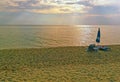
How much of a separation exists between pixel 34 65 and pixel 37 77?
3.27 m

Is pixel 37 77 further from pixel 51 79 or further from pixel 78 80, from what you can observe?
pixel 78 80

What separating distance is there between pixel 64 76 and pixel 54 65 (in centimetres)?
310

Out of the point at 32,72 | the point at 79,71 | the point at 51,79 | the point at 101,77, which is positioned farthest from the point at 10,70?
the point at 101,77

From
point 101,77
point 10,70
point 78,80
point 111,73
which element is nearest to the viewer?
point 78,80

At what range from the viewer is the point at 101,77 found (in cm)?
1013

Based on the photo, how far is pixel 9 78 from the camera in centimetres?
967

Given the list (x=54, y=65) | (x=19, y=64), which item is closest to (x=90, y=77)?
(x=54, y=65)

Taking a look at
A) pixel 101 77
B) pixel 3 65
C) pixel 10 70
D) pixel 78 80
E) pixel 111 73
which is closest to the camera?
pixel 78 80

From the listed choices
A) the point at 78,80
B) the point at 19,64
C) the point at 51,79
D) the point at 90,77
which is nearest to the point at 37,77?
the point at 51,79

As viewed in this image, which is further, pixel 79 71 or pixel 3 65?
pixel 3 65

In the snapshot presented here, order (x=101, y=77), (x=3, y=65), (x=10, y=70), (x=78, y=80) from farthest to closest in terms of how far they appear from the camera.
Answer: (x=3, y=65), (x=10, y=70), (x=101, y=77), (x=78, y=80)

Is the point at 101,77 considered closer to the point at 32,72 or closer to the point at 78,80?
the point at 78,80

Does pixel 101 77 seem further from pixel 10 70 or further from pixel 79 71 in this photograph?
pixel 10 70

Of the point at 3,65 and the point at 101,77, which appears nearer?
the point at 101,77
